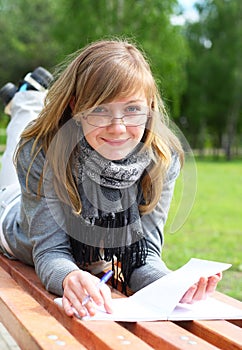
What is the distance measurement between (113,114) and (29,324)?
766mm

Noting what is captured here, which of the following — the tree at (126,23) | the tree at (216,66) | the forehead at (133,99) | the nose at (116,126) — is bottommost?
the tree at (216,66)

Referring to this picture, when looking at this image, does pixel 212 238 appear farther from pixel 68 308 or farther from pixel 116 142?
pixel 68 308

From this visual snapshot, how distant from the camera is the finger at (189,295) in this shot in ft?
→ 6.17

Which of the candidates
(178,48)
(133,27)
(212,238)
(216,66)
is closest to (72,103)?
(212,238)

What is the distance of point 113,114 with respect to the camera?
2.07 metres

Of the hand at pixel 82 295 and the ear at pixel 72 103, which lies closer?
the hand at pixel 82 295

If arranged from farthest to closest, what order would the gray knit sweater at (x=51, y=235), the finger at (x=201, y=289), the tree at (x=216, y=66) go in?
the tree at (x=216, y=66) → the gray knit sweater at (x=51, y=235) → the finger at (x=201, y=289)

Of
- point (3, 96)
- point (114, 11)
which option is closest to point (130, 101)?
point (3, 96)

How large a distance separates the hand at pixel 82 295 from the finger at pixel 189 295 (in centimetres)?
25

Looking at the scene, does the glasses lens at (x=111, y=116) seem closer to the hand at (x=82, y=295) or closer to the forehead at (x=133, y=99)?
the forehead at (x=133, y=99)

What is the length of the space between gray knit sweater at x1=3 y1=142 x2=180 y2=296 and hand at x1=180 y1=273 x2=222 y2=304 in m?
0.28

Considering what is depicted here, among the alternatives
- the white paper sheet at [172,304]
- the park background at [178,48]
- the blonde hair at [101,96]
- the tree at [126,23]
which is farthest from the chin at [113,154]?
the tree at [126,23]

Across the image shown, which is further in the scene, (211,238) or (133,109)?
(211,238)

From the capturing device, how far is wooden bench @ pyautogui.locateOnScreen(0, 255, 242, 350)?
1501mm
